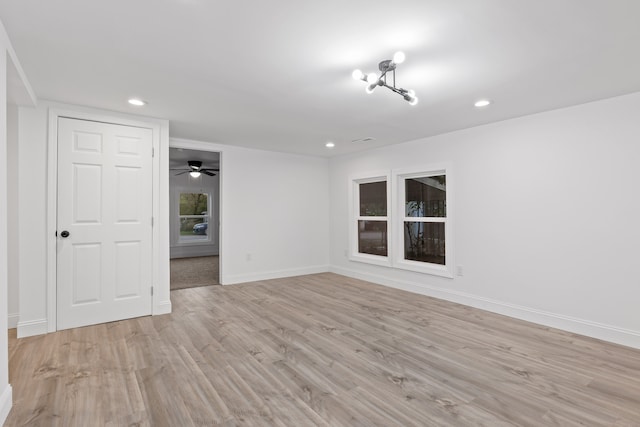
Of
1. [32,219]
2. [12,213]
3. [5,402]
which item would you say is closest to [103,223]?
[32,219]

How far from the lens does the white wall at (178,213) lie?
855 cm

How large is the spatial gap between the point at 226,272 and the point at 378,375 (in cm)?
352

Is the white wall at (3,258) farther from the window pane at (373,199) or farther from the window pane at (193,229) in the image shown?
the window pane at (193,229)

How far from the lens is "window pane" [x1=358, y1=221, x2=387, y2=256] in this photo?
5.65 meters

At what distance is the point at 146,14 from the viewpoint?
1.79 m

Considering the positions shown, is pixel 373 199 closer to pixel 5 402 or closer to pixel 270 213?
pixel 270 213

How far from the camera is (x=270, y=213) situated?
5.77 metres

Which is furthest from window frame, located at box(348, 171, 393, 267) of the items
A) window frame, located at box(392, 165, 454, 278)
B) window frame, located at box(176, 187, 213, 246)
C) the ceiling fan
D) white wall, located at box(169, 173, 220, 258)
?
window frame, located at box(176, 187, 213, 246)

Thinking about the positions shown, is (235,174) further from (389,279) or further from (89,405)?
(89,405)

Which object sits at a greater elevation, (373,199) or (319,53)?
(319,53)

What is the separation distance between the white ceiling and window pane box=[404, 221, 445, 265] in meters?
1.82

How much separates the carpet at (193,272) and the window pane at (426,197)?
11.3ft

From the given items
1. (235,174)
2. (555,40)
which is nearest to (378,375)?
(555,40)

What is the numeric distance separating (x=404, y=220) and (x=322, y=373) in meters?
3.27
